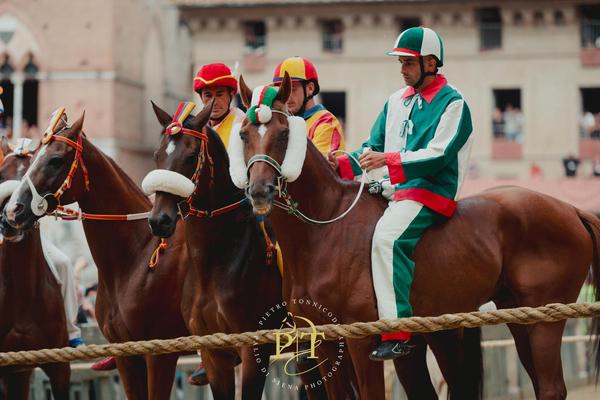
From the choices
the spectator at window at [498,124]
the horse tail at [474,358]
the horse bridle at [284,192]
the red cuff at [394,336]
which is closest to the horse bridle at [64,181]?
the horse bridle at [284,192]

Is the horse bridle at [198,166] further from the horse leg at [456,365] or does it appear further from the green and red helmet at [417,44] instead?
the horse leg at [456,365]

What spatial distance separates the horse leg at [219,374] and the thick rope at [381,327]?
148 cm

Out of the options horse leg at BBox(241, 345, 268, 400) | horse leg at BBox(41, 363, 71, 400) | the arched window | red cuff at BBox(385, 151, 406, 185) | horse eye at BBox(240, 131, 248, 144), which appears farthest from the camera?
the arched window

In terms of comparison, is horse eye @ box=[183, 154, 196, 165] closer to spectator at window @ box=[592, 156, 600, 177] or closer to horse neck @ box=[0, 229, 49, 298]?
horse neck @ box=[0, 229, 49, 298]

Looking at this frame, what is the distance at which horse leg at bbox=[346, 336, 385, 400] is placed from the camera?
6.85 m

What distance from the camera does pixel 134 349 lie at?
6.42m

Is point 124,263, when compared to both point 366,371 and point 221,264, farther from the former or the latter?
point 366,371

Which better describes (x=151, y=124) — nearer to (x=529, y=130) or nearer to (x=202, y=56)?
(x=202, y=56)

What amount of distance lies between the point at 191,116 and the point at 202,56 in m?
30.7

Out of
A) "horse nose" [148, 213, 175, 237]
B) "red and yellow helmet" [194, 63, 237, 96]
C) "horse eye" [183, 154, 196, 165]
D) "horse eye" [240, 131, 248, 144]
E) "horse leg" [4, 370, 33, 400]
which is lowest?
"horse leg" [4, 370, 33, 400]

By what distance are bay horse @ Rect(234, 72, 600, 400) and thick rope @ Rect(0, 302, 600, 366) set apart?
2.79 ft

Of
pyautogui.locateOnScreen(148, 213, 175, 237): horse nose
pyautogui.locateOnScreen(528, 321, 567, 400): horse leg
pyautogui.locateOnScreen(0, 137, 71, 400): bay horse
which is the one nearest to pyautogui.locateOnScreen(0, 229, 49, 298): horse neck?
pyautogui.locateOnScreen(0, 137, 71, 400): bay horse

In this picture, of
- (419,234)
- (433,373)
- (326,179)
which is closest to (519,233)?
(419,234)

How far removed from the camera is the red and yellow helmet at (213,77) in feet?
28.5
